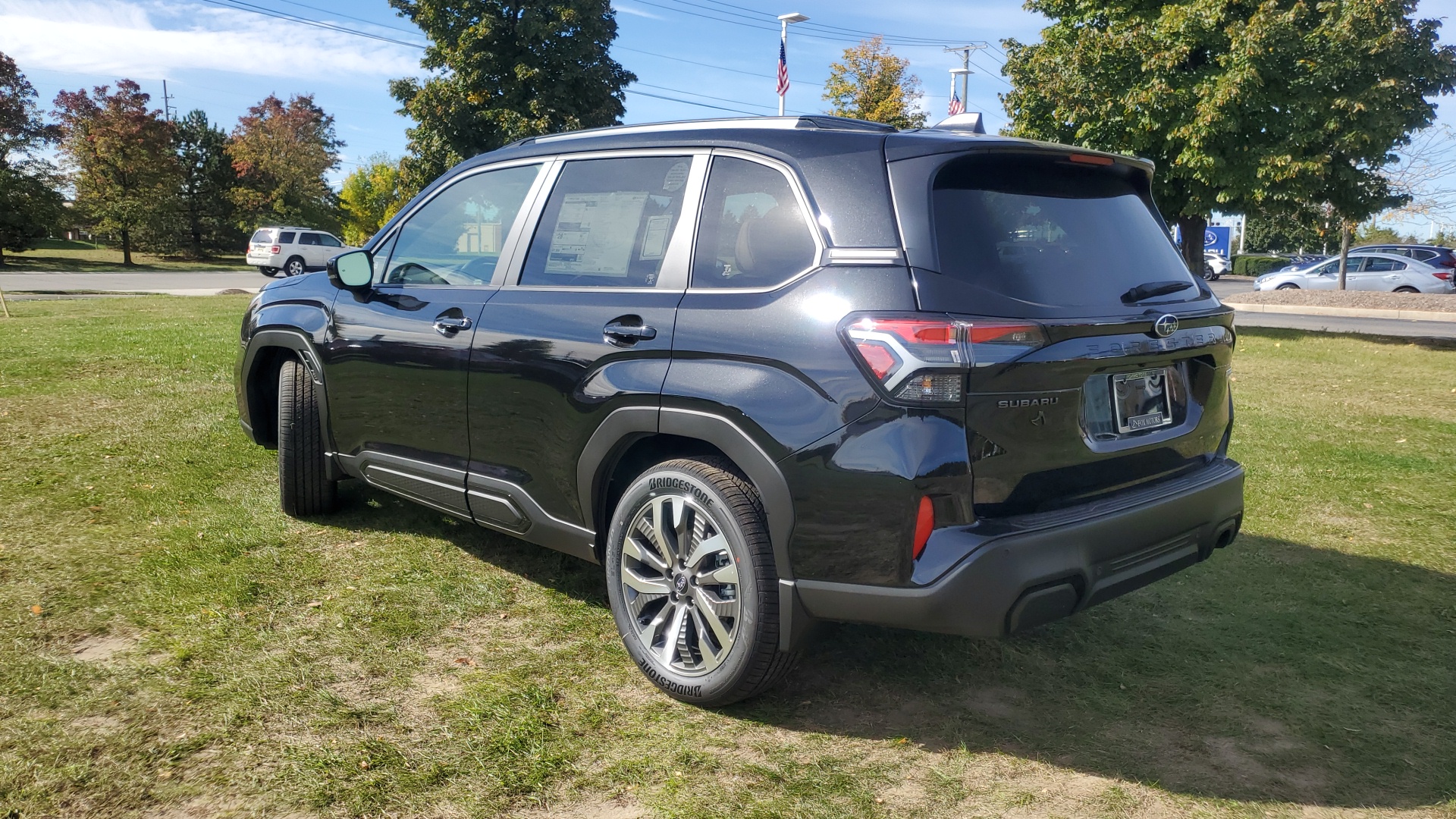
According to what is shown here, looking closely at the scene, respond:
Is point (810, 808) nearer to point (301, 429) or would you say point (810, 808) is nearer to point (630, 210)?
point (630, 210)

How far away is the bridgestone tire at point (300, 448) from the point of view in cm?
495

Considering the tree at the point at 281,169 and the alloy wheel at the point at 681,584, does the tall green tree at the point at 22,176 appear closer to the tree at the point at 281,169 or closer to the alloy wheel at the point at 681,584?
the tree at the point at 281,169

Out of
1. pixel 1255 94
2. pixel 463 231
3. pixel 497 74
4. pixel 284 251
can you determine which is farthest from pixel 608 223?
pixel 284 251

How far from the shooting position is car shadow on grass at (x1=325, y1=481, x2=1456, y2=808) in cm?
311

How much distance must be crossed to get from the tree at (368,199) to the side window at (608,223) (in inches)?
1846

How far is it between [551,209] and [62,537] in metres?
2.89

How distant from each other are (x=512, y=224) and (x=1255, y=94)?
15.8m

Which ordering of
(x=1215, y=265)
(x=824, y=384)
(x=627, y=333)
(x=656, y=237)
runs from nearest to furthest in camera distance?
(x=824, y=384), (x=627, y=333), (x=656, y=237), (x=1215, y=265)

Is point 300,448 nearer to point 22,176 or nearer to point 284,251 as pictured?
point 284,251

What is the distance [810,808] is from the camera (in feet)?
9.12

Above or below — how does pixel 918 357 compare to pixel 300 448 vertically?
above

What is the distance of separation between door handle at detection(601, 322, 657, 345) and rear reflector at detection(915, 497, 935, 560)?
42.6 inches

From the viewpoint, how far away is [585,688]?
3477 millimetres

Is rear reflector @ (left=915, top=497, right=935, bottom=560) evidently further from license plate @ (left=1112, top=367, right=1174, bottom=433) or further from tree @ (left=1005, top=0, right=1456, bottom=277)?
tree @ (left=1005, top=0, right=1456, bottom=277)
